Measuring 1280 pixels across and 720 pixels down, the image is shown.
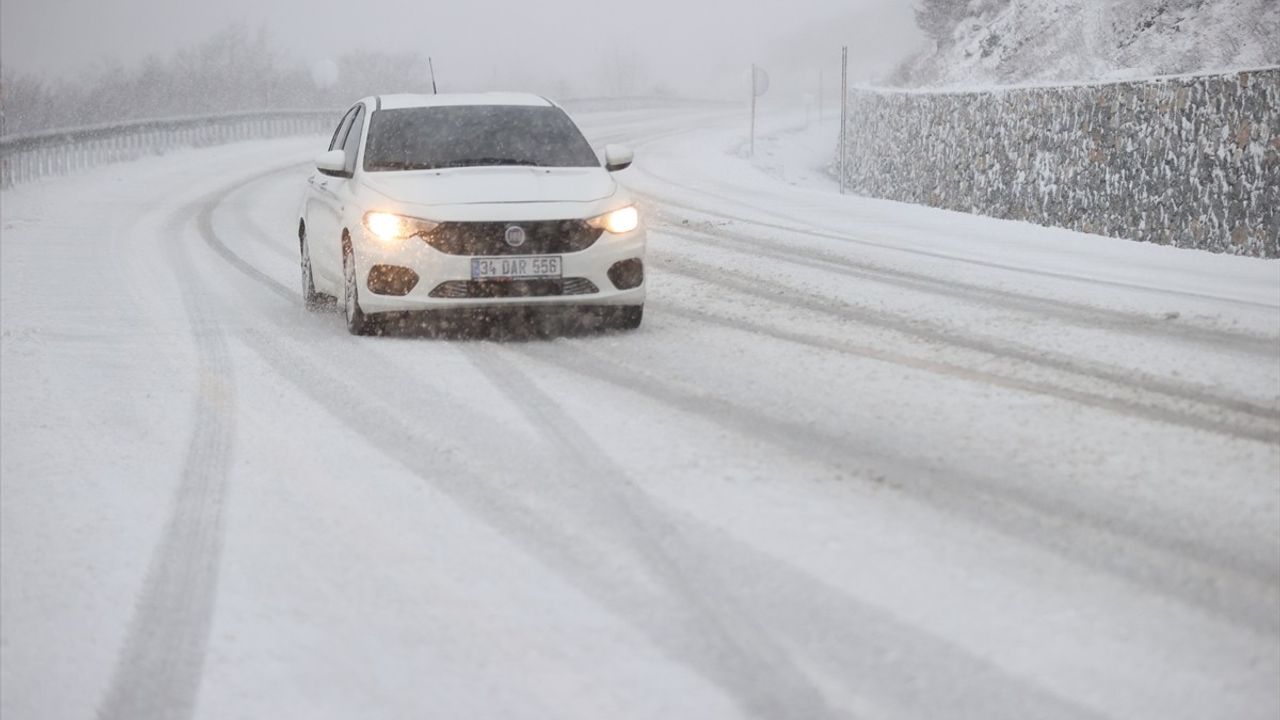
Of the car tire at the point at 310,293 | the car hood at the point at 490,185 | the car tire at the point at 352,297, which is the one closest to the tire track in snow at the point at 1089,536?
the car hood at the point at 490,185

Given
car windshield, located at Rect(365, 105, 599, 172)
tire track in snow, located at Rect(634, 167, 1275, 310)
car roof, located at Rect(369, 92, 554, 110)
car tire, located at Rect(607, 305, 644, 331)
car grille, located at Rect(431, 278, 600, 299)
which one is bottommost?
tire track in snow, located at Rect(634, 167, 1275, 310)

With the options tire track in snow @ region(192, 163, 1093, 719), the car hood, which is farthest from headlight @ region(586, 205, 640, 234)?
tire track in snow @ region(192, 163, 1093, 719)

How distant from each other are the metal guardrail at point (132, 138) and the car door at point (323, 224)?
52.7ft

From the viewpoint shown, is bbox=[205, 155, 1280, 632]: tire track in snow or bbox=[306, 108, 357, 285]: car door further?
bbox=[306, 108, 357, 285]: car door

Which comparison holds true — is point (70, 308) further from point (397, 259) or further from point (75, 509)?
point (75, 509)

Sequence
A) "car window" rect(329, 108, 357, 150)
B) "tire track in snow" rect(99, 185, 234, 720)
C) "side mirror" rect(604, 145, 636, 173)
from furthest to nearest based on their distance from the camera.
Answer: "car window" rect(329, 108, 357, 150) → "side mirror" rect(604, 145, 636, 173) → "tire track in snow" rect(99, 185, 234, 720)

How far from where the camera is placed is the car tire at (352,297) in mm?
9141

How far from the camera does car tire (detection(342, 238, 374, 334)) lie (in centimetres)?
914

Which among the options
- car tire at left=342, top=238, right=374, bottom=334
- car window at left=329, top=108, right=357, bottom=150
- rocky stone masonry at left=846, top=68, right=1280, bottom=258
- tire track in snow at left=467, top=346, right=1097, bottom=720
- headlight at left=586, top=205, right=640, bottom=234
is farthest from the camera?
rocky stone masonry at left=846, top=68, right=1280, bottom=258

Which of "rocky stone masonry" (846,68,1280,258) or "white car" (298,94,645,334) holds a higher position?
"white car" (298,94,645,334)

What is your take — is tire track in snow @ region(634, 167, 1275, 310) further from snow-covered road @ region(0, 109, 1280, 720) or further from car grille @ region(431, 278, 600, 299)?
car grille @ region(431, 278, 600, 299)

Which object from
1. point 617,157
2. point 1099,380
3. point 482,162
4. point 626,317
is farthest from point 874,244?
point 1099,380

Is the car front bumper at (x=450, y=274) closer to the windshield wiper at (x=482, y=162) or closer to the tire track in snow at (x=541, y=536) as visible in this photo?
the tire track in snow at (x=541, y=536)

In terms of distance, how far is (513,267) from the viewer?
8.77m
